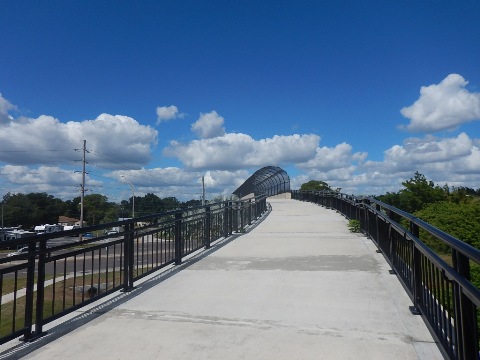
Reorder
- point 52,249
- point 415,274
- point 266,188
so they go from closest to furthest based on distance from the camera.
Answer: point 52,249 < point 415,274 < point 266,188

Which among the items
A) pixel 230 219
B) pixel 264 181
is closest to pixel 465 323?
pixel 230 219

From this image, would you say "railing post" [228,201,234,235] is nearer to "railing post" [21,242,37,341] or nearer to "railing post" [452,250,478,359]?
"railing post" [21,242,37,341]

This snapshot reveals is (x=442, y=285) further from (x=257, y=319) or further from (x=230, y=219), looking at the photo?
(x=230, y=219)

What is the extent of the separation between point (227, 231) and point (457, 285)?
378 inches

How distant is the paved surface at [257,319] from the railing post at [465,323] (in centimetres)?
81

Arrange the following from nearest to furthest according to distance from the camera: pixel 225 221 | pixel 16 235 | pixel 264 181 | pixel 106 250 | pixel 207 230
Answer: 1. pixel 106 250
2. pixel 207 230
3. pixel 225 221
4. pixel 16 235
5. pixel 264 181

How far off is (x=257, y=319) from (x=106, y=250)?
2285 millimetres

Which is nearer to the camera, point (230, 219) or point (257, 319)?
point (257, 319)

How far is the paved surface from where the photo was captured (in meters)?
3.74

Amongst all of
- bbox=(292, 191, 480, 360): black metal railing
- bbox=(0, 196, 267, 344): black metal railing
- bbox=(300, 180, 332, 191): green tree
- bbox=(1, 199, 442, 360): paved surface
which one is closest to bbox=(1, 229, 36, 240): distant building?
bbox=(0, 196, 267, 344): black metal railing

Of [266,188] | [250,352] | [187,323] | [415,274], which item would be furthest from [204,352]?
[266,188]

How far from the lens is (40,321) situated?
4.21 meters

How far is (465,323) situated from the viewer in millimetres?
2760

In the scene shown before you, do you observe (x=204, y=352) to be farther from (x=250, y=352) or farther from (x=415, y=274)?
(x=415, y=274)
